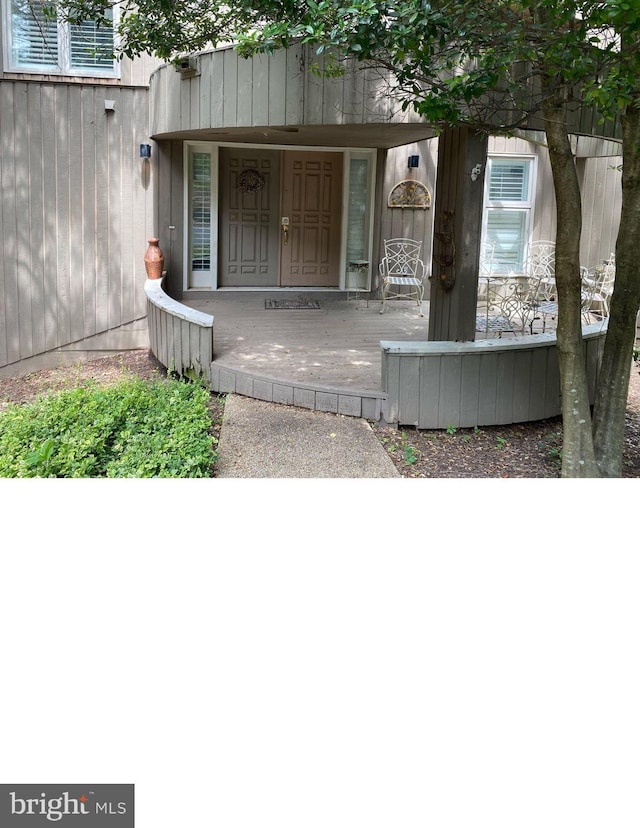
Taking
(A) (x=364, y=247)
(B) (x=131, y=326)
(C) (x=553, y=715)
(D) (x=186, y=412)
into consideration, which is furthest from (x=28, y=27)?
(C) (x=553, y=715)

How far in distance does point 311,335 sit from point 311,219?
8.28 ft

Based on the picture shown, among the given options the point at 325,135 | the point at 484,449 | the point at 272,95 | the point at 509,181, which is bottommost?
the point at 484,449

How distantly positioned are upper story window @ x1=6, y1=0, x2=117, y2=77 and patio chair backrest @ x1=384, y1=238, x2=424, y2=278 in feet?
11.5

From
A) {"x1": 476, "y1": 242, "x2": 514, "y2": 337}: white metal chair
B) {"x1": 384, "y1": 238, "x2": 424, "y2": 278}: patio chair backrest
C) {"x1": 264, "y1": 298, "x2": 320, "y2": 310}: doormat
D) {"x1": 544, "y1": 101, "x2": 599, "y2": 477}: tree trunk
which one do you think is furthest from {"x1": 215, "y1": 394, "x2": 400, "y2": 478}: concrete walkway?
{"x1": 384, "y1": 238, "x2": 424, "y2": 278}: patio chair backrest

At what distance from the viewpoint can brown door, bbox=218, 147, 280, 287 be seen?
9.54 m

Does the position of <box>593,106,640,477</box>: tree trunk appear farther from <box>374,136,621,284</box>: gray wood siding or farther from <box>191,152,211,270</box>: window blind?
<box>191,152,211,270</box>: window blind

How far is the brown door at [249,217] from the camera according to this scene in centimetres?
954

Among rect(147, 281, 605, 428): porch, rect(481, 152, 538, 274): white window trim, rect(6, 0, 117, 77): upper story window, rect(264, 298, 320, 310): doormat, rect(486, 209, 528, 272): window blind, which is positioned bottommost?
rect(147, 281, 605, 428): porch

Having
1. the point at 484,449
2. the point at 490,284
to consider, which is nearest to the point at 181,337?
the point at 484,449

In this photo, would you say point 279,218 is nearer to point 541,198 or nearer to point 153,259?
point 153,259

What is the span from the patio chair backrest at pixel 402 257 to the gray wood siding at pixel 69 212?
107 inches

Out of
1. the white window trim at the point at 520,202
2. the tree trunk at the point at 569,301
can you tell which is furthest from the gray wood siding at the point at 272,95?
the white window trim at the point at 520,202

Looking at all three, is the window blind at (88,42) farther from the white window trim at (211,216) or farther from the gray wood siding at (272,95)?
the white window trim at (211,216)

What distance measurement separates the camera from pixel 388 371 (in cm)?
571
